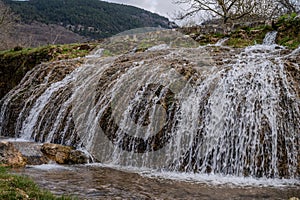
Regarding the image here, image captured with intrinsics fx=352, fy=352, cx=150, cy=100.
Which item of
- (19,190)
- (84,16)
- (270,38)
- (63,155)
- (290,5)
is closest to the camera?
(19,190)

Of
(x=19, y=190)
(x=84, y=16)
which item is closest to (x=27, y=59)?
(x=19, y=190)

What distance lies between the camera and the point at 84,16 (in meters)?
77.0

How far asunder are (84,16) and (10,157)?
72.8 metres

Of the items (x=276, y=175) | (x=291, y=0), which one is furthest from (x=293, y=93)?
(x=291, y=0)

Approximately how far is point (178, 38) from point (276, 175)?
11.8 metres

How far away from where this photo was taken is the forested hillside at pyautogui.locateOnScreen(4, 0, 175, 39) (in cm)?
7162

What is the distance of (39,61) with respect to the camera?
17375mm

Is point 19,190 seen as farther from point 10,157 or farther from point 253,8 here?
point 253,8

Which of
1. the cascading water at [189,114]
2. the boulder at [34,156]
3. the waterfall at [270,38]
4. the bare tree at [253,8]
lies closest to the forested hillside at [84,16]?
the bare tree at [253,8]

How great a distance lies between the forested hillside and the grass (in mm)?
61887

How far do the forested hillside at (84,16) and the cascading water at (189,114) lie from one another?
55.7 metres

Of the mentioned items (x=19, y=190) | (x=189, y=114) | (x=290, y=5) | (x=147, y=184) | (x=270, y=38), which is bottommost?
(x=19, y=190)

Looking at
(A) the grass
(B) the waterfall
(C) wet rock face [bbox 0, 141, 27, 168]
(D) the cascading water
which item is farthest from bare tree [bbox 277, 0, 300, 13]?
(A) the grass

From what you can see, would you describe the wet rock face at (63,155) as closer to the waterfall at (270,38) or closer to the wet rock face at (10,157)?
the wet rock face at (10,157)
